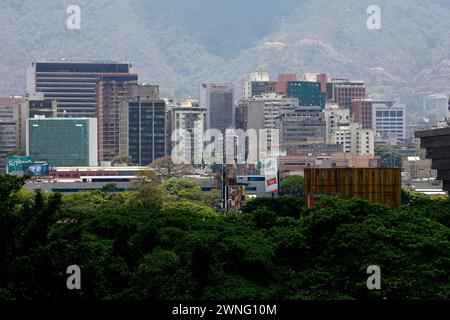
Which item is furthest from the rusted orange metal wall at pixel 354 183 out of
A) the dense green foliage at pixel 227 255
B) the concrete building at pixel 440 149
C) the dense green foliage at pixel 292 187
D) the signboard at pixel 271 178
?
the dense green foliage at pixel 292 187

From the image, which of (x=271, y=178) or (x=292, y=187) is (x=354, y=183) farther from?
(x=292, y=187)

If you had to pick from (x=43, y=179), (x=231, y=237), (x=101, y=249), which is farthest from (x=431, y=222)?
(x=43, y=179)

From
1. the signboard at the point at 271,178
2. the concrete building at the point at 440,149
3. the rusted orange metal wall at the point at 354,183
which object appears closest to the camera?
the rusted orange metal wall at the point at 354,183

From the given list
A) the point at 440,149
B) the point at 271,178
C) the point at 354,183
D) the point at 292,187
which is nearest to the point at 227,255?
the point at 354,183

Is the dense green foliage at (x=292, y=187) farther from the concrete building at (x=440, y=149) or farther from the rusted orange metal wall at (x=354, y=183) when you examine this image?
the rusted orange metal wall at (x=354, y=183)

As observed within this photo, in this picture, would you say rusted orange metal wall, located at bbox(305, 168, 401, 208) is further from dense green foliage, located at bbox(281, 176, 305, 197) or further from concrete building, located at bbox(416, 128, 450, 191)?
dense green foliage, located at bbox(281, 176, 305, 197)

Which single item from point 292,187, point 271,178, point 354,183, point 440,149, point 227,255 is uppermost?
point 440,149
